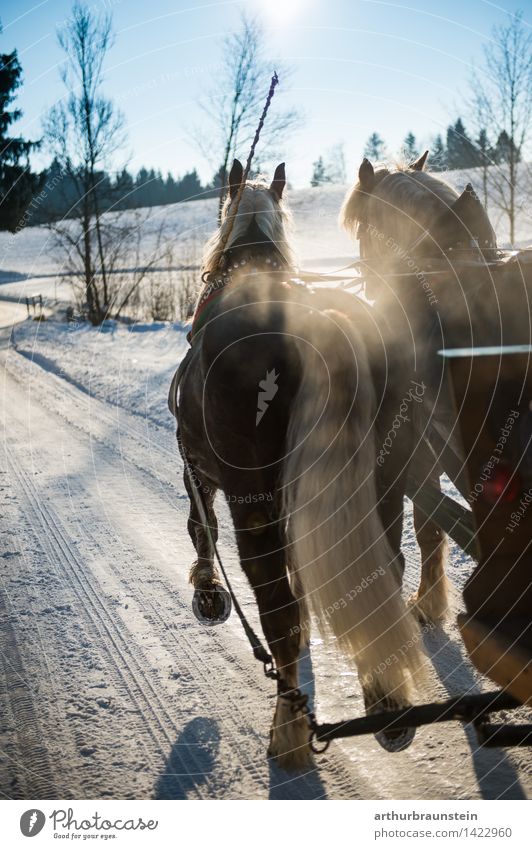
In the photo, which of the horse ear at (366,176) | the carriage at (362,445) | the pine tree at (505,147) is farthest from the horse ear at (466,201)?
the pine tree at (505,147)

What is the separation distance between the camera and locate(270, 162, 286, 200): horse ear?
3031 mm

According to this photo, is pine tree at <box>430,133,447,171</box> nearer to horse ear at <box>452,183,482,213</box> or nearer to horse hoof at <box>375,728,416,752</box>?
horse ear at <box>452,183,482,213</box>

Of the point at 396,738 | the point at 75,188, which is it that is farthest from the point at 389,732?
the point at 75,188

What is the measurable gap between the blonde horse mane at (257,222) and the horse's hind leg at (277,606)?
3.79 ft

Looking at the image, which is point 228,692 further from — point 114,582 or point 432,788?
point 114,582

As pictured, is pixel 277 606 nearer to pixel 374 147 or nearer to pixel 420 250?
pixel 420 250

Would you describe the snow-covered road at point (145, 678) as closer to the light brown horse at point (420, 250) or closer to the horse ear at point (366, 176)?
the light brown horse at point (420, 250)

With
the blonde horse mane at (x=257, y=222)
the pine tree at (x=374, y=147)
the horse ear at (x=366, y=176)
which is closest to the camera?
the blonde horse mane at (x=257, y=222)

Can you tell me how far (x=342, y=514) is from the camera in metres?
2.24

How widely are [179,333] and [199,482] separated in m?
9.57

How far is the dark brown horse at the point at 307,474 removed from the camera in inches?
87.0

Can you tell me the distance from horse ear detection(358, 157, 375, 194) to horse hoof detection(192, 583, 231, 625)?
223 cm

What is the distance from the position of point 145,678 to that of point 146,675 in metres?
0.02

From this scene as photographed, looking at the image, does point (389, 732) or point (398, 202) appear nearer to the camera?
point (389, 732)
